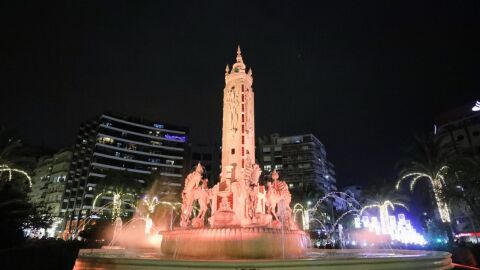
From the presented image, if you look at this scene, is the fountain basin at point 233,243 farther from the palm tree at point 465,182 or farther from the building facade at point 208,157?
the building facade at point 208,157

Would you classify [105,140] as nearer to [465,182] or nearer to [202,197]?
[202,197]

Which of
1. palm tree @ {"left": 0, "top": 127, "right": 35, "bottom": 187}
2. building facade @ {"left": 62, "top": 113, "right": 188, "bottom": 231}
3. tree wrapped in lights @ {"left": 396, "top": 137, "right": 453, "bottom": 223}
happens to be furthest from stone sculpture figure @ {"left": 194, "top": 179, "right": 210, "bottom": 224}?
building facade @ {"left": 62, "top": 113, "right": 188, "bottom": 231}

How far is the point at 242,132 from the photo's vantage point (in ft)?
109

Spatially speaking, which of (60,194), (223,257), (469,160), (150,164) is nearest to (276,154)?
(150,164)

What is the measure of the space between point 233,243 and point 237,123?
15.3 m

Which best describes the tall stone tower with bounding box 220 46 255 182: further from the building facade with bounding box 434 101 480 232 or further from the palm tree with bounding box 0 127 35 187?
the building facade with bounding box 434 101 480 232

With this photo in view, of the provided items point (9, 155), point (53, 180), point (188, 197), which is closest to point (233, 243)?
point (188, 197)

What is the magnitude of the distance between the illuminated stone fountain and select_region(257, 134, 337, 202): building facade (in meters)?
77.6

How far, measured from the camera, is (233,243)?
67.8 feet

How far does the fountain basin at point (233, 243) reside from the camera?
20609 millimetres

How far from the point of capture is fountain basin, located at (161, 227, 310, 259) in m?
20.6

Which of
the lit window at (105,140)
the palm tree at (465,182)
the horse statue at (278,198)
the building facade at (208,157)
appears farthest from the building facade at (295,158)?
the horse statue at (278,198)

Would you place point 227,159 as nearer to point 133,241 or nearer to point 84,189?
point 133,241

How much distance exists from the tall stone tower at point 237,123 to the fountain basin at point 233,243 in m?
8.66
